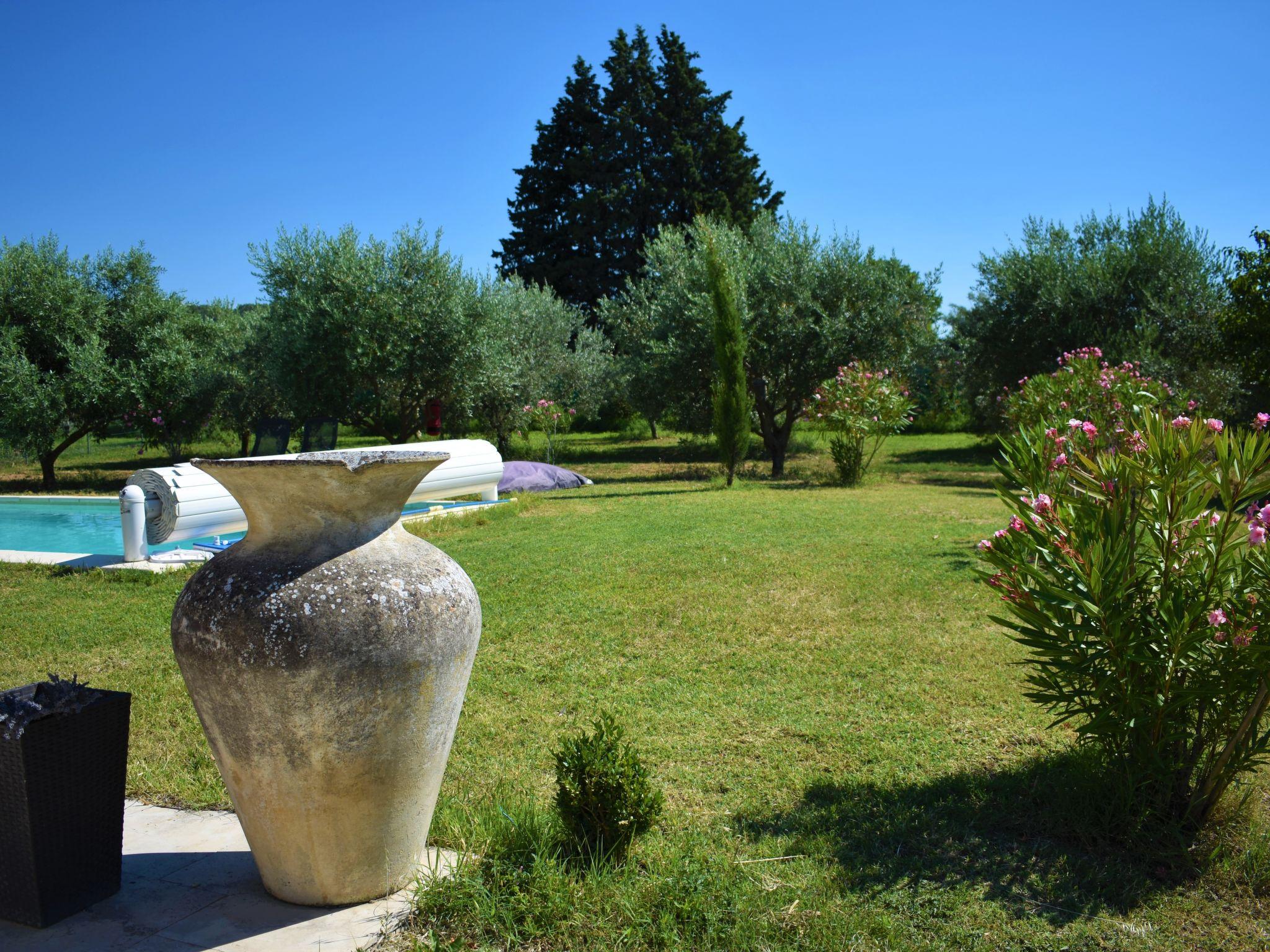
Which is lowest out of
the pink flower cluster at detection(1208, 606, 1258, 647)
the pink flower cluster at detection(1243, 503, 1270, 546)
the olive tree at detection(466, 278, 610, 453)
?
the pink flower cluster at detection(1208, 606, 1258, 647)

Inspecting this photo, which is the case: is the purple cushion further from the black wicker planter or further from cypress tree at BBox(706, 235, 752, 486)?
the black wicker planter

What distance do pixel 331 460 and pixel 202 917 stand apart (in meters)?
1.44

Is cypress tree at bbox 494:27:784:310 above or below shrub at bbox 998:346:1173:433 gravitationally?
above

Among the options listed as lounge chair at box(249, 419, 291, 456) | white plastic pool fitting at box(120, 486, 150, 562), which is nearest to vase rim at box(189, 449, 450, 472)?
white plastic pool fitting at box(120, 486, 150, 562)

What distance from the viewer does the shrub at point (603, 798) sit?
289 cm

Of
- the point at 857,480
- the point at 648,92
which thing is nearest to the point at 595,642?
the point at 857,480

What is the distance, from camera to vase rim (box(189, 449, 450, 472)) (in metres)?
2.45

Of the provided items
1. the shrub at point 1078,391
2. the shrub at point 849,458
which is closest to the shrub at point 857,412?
the shrub at point 849,458

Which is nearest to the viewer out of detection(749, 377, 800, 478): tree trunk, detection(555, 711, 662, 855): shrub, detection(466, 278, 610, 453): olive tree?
detection(555, 711, 662, 855): shrub

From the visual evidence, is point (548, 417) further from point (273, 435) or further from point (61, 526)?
point (61, 526)

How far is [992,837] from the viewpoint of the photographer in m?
3.20

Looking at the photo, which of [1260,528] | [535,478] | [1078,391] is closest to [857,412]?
[1078,391]

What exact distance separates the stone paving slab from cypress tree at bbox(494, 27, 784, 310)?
1119 inches

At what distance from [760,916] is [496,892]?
82 centimetres
